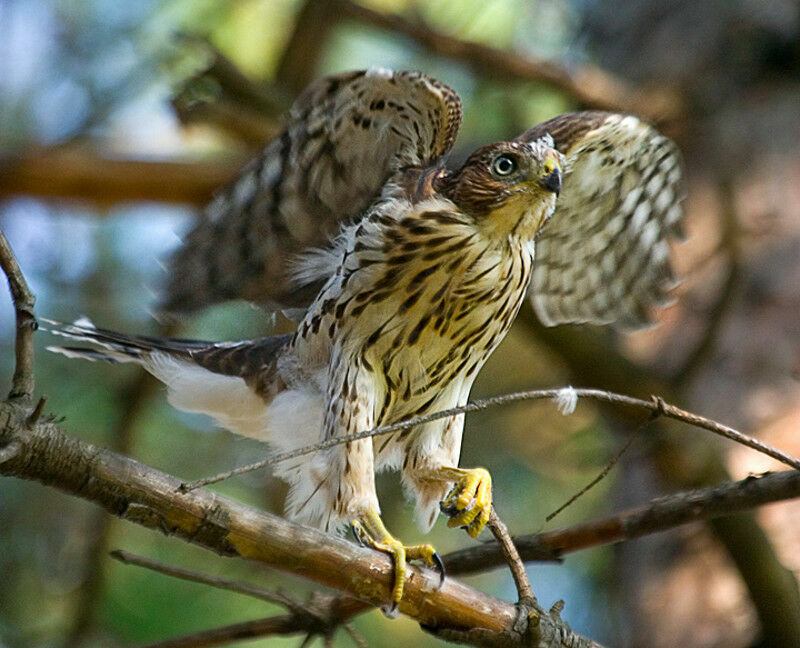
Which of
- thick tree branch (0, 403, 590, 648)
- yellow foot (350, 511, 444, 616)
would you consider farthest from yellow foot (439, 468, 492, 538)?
thick tree branch (0, 403, 590, 648)

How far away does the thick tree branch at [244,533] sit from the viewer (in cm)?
197

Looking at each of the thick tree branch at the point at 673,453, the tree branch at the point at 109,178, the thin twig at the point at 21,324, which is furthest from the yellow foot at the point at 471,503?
the tree branch at the point at 109,178

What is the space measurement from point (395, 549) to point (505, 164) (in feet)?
3.97

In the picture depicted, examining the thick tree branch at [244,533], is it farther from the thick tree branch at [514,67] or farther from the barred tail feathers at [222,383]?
the thick tree branch at [514,67]

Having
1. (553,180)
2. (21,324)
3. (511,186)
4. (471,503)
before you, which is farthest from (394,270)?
(21,324)

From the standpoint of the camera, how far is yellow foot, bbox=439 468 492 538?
302 centimetres

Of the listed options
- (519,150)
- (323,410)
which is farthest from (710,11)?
(323,410)

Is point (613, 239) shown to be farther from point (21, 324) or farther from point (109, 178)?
point (21, 324)

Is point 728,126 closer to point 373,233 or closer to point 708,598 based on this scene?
point 708,598

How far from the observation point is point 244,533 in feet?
7.19

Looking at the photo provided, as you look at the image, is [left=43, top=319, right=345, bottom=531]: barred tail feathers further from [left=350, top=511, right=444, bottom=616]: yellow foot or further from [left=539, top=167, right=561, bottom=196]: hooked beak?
[left=539, top=167, right=561, bottom=196]: hooked beak

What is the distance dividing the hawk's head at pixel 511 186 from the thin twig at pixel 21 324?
5.27ft

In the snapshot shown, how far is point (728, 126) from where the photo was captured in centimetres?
518

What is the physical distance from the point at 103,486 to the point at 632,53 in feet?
15.1
